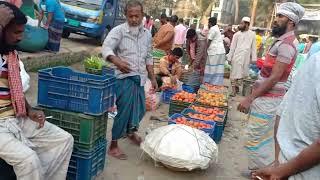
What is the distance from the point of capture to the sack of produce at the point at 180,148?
4227 millimetres

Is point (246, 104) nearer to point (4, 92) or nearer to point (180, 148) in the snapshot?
point (180, 148)

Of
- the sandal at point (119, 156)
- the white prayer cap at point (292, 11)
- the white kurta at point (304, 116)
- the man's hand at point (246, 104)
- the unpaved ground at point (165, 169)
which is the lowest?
the unpaved ground at point (165, 169)

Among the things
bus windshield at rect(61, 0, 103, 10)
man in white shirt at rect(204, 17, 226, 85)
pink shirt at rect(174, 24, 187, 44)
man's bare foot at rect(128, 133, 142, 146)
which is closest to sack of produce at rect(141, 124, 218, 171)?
man's bare foot at rect(128, 133, 142, 146)

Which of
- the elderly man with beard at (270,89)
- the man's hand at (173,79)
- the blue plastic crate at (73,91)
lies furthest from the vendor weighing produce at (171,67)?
the blue plastic crate at (73,91)

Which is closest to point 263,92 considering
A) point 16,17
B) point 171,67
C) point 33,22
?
point 16,17

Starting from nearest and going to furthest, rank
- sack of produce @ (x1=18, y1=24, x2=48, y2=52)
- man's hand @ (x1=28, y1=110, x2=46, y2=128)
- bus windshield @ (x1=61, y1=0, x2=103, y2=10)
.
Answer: man's hand @ (x1=28, y1=110, x2=46, y2=128)
sack of produce @ (x1=18, y1=24, x2=48, y2=52)
bus windshield @ (x1=61, y1=0, x2=103, y2=10)

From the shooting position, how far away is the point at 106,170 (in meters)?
4.31

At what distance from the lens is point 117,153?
186 inches

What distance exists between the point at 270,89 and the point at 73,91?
2.01 m

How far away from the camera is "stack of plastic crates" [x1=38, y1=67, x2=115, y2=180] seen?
11.2 feet

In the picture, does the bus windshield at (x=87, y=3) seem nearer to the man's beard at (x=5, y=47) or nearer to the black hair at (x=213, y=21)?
the black hair at (x=213, y=21)

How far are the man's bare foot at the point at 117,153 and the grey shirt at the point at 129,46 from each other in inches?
36.2

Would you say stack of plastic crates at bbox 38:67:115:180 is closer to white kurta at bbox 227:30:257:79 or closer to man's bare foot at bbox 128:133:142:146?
man's bare foot at bbox 128:133:142:146

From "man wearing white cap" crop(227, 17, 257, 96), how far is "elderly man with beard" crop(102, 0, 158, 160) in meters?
4.95
